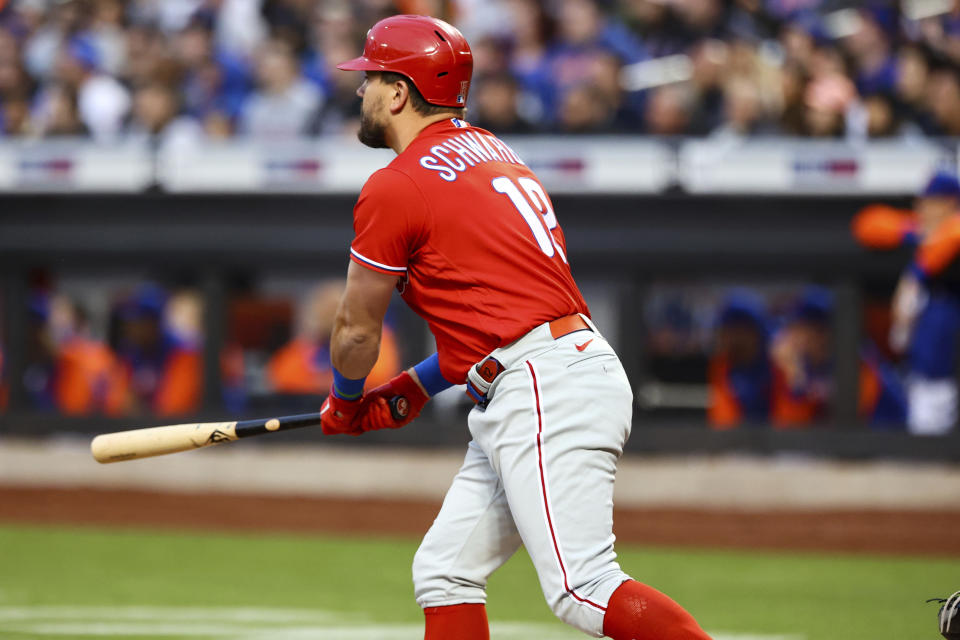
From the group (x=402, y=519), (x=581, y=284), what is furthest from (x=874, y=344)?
(x=402, y=519)

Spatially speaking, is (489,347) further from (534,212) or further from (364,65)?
(364,65)

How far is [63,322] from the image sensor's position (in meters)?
9.81

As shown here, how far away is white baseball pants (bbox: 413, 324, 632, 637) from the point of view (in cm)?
330

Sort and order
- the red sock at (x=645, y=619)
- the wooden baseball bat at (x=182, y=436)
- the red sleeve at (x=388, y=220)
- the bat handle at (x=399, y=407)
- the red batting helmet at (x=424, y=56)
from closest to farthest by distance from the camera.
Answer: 1. the red sock at (x=645, y=619)
2. the red sleeve at (x=388, y=220)
3. the red batting helmet at (x=424, y=56)
4. the bat handle at (x=399, y=407)
5. the wooden baseball bat at (x=182, y=436)

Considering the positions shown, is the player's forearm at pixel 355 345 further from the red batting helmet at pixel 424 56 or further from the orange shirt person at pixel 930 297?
the orange shirt person at pixel 930 297

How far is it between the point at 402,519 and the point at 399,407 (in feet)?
15.5

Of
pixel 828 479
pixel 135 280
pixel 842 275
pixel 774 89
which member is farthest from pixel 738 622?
pixel 135 280

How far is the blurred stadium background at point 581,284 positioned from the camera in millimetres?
8016

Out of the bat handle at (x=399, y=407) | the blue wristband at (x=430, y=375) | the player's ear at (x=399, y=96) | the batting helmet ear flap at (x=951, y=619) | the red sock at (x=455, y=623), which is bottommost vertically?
the batting helmet ear flap at (x=951, y=619)

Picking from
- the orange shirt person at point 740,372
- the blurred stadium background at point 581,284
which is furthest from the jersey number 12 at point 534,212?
the orange shirt person at point 740,372

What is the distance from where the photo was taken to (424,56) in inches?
141

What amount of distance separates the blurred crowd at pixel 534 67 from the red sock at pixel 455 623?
554 cm

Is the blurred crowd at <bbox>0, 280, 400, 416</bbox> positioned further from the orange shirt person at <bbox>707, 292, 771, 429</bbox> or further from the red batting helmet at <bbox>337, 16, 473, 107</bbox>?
the red batting helmet at <bbox>337, 16, 473, 107</bbox>

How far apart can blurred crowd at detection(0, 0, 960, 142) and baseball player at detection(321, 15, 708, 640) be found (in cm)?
516
